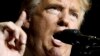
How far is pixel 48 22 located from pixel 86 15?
2.56ft

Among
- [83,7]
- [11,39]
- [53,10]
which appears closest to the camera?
[11,39]

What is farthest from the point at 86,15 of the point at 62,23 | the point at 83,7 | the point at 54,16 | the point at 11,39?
the point at 11,39

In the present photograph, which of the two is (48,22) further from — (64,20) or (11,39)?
(11,39)

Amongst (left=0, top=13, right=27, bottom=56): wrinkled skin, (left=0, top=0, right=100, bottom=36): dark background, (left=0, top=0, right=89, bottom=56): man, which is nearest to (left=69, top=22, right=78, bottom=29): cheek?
(left=0, top=0, right=89, bottom=56): man

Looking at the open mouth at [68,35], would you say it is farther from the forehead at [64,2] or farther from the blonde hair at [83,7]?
the blonde hair at [83,7]

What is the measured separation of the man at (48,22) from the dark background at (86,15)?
0.38 metres

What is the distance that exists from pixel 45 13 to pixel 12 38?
1.13 metres

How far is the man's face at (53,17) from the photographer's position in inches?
105

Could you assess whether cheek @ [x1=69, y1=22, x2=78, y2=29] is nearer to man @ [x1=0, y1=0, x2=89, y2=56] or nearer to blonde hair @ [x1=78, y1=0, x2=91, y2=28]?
man @ [x1=0, y1=0, x2=89, y2=56]

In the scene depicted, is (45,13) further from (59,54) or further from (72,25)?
(59,54)

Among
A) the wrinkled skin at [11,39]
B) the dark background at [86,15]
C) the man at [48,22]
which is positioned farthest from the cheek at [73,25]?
the wrinkled skin at [11,39]

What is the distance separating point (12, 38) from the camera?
1.76m

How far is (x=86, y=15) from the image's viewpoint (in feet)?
11.1

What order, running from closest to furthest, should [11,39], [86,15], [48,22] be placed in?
Answer: [11,39] < [48,22] < [86,15]
